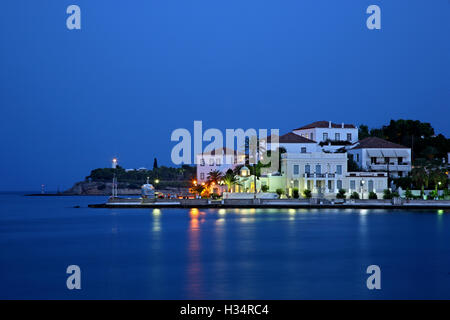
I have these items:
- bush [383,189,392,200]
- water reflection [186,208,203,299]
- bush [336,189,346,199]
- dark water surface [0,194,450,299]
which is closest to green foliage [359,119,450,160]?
bush [383,189,392,200]

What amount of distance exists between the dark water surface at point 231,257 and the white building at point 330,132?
81.1ft

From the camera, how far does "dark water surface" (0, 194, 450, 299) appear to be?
25.2 metres

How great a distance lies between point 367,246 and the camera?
4047 centimetres

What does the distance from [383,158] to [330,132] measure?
10429mm

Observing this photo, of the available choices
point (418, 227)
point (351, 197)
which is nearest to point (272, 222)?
point (418, 227)

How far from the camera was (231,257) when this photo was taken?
35.3 metres

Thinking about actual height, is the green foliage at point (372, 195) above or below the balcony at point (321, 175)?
below

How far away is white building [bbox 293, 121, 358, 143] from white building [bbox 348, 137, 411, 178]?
7.29m

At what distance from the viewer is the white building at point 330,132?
8331 centimetres

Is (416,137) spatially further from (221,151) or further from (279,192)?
(279,192)

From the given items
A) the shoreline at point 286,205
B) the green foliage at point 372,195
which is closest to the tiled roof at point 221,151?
the shoreline at point 286,205

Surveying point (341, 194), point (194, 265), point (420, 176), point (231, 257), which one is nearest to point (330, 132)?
point (341, 194)

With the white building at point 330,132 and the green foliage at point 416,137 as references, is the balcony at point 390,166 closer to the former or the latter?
the white building at point 330,132

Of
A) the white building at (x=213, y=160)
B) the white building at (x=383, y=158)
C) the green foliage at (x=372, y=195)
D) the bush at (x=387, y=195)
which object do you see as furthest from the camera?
the white building at (x=213, y=160)
